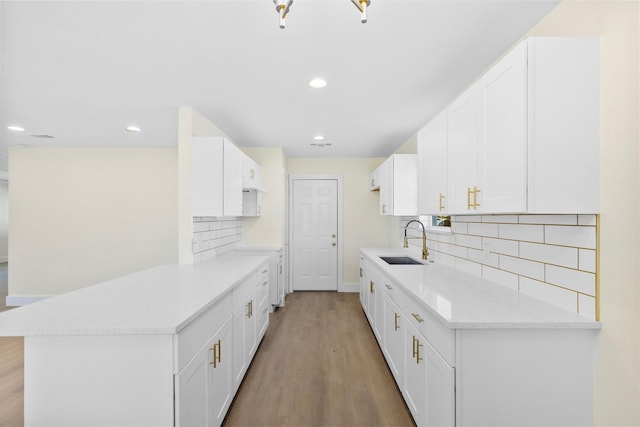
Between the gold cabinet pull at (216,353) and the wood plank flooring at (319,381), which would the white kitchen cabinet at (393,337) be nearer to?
the wood plank flooring at (319,381)

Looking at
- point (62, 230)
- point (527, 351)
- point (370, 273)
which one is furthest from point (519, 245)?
point (62, 230)

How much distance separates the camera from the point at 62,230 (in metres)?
4.67

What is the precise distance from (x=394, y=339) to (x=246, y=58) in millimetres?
2342

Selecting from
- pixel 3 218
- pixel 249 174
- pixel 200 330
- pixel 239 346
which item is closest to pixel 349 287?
pixel 249 174

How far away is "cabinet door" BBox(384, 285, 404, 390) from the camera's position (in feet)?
7.01

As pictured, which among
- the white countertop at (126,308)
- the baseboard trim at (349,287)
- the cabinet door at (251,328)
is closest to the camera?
the white countertop at (126,308)

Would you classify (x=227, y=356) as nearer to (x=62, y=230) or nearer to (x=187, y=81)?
(x=187, y=81)

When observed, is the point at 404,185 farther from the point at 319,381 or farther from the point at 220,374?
the point at 220,374

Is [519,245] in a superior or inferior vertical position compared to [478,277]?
superior

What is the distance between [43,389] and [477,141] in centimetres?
241

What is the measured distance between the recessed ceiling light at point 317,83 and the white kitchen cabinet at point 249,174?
122 centimetres

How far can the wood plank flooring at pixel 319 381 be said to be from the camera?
198 centimetres

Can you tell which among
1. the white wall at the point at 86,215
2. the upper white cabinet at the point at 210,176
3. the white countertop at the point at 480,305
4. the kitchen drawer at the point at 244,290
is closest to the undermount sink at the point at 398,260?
the white countertop at the point at 480,305

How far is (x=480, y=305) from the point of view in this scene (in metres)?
1.53
